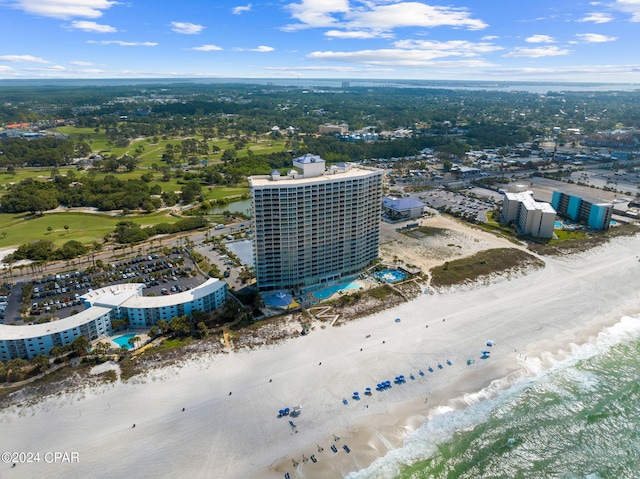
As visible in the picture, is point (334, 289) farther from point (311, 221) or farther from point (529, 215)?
point (529, 215)

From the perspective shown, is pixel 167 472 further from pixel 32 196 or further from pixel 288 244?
pixel 32 196

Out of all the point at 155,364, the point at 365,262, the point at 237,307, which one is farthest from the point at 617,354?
the point at 155,364

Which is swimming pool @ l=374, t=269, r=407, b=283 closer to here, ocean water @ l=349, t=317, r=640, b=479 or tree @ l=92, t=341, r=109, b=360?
ocean water @ l=349, t=317, r=640, b=479

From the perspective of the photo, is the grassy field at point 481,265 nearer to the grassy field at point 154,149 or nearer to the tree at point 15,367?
the tree at point 15,367

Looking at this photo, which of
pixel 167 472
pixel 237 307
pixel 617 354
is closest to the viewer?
pixel 167 472

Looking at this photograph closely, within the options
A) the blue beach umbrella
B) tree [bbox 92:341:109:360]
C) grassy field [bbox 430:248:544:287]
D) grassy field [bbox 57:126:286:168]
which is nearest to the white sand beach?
tree [bbox 92:341:109:360]

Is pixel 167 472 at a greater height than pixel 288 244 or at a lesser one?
lesser

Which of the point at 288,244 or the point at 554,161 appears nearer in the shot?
the point at 288,244
